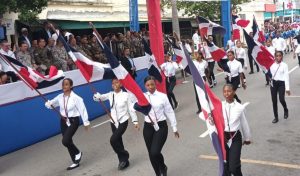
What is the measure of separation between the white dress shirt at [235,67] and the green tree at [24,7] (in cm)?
726

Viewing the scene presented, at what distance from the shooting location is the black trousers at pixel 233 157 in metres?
5.82

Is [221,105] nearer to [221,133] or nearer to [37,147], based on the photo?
[221,133]

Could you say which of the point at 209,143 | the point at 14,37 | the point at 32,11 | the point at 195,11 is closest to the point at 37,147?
the point at 209,143

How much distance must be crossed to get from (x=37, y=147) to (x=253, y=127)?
16.6 feet

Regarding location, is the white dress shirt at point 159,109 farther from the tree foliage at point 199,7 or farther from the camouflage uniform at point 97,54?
the tree foliage at point 199,7

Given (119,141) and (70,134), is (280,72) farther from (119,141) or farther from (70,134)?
(70,134)

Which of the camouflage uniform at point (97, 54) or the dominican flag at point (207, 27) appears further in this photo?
the dominican flag at point (207, 27)

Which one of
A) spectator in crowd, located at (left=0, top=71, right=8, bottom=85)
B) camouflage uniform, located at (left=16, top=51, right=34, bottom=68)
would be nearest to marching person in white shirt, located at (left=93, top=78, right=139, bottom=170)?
spectator in crowd, located at (left=0, top=71, right=8, bottom=85)

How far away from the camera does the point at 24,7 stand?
14.9 m

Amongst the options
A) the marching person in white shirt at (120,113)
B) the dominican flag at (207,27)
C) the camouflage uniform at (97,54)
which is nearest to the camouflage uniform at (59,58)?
the camouflage uniform at (97,54)

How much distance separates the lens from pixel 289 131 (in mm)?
9312

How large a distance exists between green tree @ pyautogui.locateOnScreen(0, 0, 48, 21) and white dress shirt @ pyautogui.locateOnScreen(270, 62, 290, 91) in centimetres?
864

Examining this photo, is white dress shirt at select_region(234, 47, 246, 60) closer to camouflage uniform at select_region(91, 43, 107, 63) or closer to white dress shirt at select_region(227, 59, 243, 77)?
white dress shirt at select_region(227, 59, 243, 77)

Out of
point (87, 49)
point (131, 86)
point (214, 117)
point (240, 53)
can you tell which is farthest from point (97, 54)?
point (214, 117)
